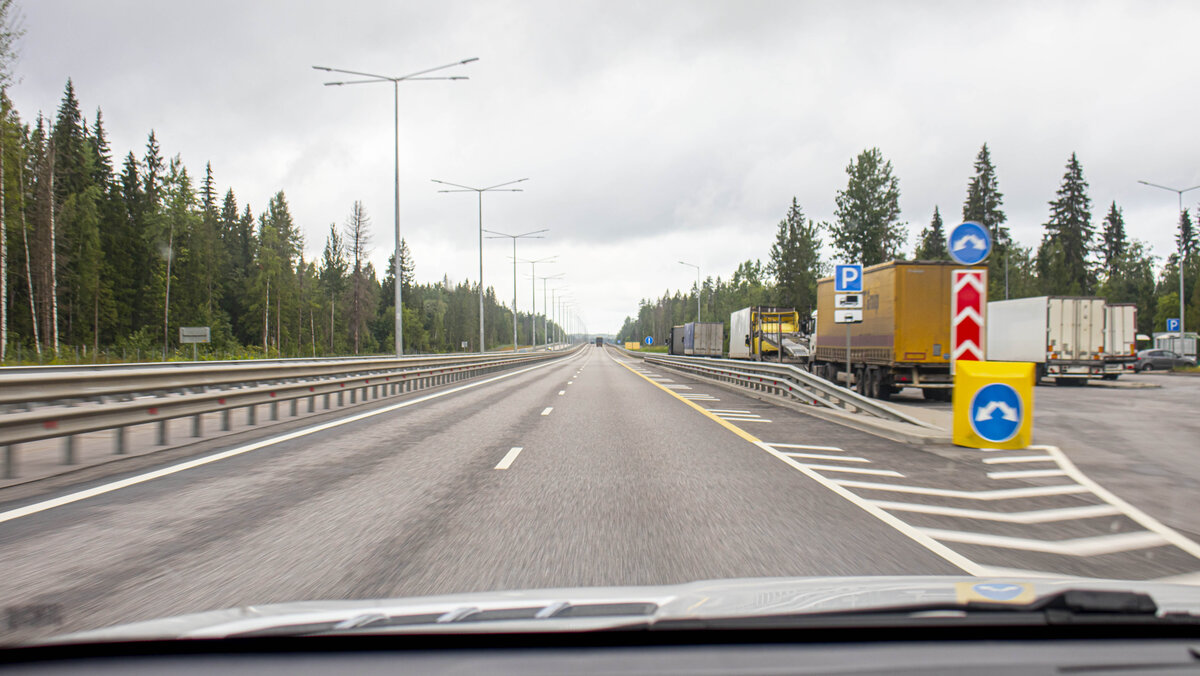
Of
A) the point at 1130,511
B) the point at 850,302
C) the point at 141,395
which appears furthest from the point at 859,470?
the point at 141,395

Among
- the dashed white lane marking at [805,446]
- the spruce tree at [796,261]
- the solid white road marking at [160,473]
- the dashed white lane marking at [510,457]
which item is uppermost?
the spruce tree at [796,261]

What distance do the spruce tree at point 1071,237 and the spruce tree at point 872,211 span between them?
59.4 ft

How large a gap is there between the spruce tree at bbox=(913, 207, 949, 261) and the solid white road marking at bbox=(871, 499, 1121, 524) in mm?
88329

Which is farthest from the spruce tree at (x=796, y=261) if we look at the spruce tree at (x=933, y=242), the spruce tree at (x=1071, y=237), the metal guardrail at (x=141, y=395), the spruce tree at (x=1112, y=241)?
the metal guardrail at (x=141, y=395)

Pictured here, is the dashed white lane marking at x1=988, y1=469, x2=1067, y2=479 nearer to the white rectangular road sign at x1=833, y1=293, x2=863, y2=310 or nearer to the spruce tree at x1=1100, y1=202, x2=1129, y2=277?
the white rectangular road sign at x1=833, y1=293, x2=863, y2=310

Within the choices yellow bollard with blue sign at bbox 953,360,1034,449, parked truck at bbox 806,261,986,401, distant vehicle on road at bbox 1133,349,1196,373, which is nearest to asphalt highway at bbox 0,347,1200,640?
yellow bollard with blue sign at bbox 953,360,1034,449

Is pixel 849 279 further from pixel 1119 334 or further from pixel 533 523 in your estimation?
pixel 1119 334

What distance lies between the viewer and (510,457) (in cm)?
858

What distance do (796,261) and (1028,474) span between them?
83.2 meters

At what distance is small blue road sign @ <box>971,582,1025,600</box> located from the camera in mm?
2430

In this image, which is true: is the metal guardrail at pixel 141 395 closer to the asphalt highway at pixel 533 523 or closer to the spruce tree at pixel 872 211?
the asphalt highway at pixel 533 523

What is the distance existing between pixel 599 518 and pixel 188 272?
251 ft

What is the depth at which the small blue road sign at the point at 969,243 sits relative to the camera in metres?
10.1

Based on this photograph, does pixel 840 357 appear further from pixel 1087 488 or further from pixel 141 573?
pixel 141 573
